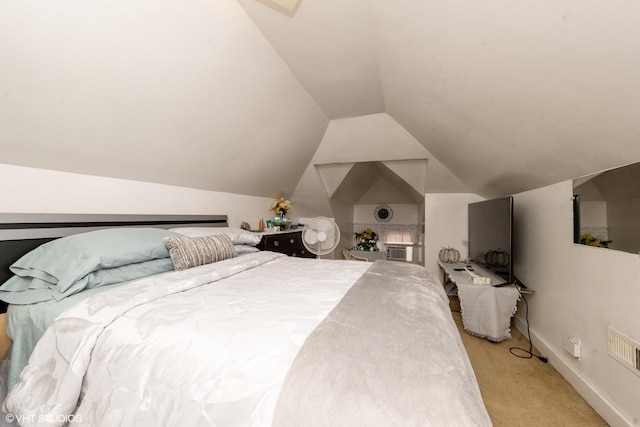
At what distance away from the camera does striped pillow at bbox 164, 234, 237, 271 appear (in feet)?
5.69

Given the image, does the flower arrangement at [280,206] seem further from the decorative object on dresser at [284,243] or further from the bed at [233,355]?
the bed at [233,355]

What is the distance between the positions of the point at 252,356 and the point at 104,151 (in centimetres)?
185

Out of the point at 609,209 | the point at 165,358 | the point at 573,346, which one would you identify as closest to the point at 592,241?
the point at 609,209

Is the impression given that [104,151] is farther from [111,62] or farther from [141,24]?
[141,24]

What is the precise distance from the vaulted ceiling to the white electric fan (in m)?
1.13

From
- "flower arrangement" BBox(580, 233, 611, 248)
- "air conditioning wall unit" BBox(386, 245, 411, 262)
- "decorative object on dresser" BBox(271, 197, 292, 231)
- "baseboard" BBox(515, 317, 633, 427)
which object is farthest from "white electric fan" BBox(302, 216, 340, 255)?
"air conditioning wall unit" BBox(386, 245, 411, 262)

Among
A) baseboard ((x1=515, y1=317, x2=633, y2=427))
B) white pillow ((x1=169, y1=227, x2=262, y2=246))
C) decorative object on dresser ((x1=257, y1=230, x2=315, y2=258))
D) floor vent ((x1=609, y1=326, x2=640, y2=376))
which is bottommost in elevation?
baseboard ((x1=515, y1=317, x2=633, y2=427))

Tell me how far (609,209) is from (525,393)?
1.27m

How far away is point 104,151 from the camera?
73.6 inches

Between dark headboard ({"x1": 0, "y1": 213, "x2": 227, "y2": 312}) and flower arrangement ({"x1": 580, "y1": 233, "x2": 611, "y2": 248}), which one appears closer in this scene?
dark headboard ({"x1": 0, "y1": 213, "x2": 227, "y2": 312})

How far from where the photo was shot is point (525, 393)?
1824mm

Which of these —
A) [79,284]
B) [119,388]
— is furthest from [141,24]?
[119,388]

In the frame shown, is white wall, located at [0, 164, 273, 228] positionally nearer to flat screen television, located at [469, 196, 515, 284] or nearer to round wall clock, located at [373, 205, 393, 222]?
flat screen television, located at [469, 196, 515, 284]

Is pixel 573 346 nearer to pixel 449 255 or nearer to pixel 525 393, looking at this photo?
pixel 525 393
